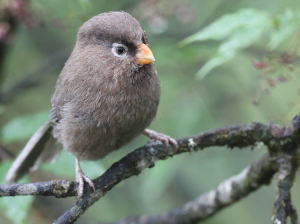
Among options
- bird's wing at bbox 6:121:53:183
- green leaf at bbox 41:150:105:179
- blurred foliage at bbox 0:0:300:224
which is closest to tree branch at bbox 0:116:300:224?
blurred foliage at bbox 0:0:300:224

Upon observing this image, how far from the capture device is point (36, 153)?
3568mm

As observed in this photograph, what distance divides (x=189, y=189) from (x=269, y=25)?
145 inches

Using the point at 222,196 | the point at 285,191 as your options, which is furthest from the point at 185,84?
the point at 285,191

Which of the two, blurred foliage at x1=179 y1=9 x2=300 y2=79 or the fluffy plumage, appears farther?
the fluffy plumage

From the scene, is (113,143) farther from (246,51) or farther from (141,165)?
(246,51)

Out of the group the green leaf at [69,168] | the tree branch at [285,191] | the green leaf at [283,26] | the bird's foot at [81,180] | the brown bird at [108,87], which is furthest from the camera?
the green leaf at [69,168]

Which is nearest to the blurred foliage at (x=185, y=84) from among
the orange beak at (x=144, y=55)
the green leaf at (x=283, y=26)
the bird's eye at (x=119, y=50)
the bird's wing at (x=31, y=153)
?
the green leaf at (x=283, y=26)

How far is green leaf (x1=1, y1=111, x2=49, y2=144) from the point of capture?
10.6 ft

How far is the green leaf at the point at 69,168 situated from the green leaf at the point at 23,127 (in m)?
0.35

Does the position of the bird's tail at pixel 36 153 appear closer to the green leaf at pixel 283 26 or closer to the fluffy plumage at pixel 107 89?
the fluffy plumage at pixel 107 89

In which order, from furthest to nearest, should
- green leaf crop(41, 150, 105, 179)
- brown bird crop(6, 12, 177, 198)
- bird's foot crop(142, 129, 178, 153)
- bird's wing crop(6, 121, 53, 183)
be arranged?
bird's wing crop(6, 121, 53, 183) < green leaf crop(41, 150, 105, 179) < bird's foot crop(142, 129, 178, 153) < brown bird crop(6, 12, 177, 198)

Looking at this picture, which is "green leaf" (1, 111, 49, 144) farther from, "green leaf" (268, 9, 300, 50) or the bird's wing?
"green leaf" (268, 9, 300, 50)

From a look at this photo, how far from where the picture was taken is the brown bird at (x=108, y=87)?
8.56ft

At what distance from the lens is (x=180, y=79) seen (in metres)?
4.89
